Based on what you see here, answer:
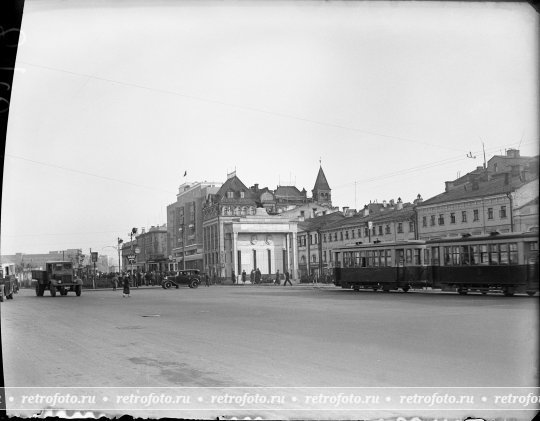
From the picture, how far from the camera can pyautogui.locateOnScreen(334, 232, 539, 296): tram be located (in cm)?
1964

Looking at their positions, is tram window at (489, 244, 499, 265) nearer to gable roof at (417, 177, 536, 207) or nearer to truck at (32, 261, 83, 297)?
gable roof at (417, 177, 536, 207)

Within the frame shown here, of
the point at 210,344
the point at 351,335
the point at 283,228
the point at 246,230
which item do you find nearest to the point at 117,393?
the point at 210,344

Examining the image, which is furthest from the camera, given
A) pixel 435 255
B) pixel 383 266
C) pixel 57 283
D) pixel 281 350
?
pixel 57 283

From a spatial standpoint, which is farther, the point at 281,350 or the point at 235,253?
the point at 235,253

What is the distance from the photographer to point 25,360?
25.0 feet

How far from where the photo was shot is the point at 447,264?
75.3 ft

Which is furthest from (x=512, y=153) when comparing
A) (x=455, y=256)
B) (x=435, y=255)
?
(x=435, y=255)

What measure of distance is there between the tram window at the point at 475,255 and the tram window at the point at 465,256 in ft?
0.65

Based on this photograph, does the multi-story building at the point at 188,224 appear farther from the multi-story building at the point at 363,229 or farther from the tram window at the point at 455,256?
the tram window at the point at 455,256

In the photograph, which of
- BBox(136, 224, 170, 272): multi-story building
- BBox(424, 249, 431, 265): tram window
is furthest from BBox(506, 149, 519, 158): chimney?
BBox(424, 249, 431, 265): tram window

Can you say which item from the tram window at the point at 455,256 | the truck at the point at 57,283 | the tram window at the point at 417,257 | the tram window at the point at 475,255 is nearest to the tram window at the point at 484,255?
the tram window at the point at 475,255

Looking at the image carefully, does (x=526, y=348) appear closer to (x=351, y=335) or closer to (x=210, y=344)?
(x=351, y=335)

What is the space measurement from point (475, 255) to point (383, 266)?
5.53m

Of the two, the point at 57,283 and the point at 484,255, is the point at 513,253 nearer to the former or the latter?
the point at 484,255
